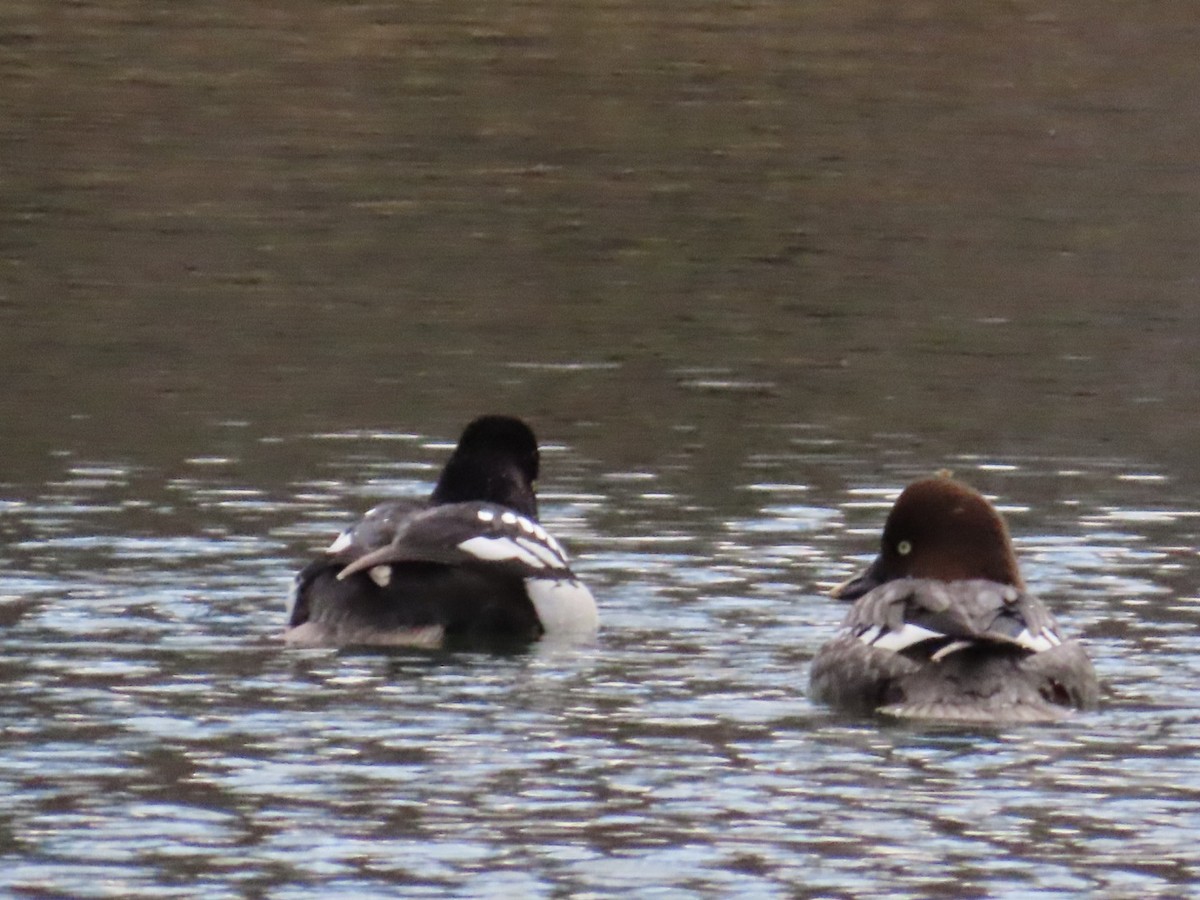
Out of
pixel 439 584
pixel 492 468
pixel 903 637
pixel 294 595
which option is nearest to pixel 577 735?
pixel 903 637

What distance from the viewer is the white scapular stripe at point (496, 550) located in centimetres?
1304

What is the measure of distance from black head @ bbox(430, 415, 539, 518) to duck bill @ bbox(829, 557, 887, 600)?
1775mm

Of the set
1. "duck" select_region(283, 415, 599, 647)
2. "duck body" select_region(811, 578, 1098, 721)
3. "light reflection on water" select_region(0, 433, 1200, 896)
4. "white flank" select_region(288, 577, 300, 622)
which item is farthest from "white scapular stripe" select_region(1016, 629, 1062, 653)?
"white flank" select_region(288, 577, 300, 622)

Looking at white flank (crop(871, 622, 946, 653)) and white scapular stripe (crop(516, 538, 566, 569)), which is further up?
white scapular stripe (crop(516, 538, 566, 569))

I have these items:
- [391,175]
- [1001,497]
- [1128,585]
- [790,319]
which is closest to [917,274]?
[790,319]

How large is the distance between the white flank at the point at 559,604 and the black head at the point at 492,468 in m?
1.14

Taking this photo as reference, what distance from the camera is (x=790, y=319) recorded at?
73.4ft

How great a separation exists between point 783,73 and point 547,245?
38.8 ft

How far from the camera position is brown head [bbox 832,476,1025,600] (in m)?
12.4

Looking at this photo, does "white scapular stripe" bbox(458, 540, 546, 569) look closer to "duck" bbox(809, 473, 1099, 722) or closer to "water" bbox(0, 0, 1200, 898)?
"water" bbox(0, 0, 1200, 898)

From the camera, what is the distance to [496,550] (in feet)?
43.0

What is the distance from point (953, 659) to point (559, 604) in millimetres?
2136

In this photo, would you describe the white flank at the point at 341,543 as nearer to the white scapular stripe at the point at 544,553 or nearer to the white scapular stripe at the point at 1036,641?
the white scapular stripe at the point at 544,553

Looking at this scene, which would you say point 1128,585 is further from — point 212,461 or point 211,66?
point 211,66
